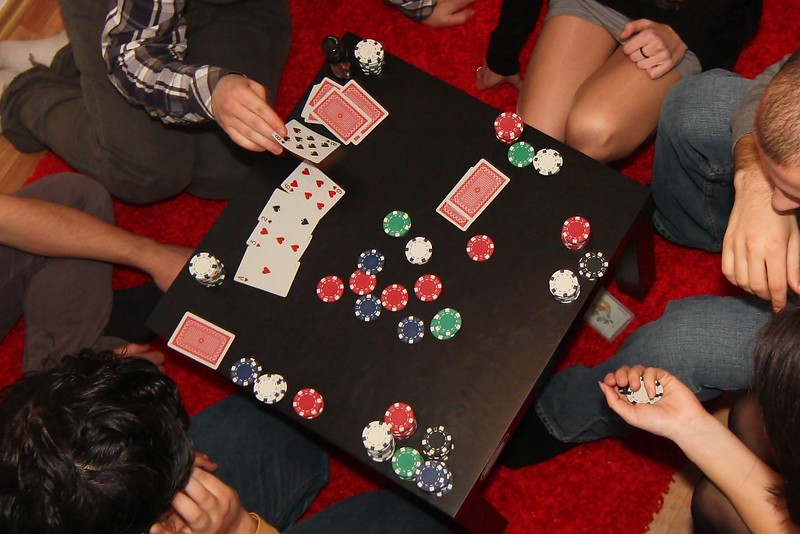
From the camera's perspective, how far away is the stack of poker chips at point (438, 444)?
1.63 meters

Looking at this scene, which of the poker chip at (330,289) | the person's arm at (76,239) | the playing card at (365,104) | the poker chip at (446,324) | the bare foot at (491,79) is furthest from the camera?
the bare foot at (491,79)

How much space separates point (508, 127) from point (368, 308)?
0.54 m

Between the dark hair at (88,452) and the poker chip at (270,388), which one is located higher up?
the dark hair at (88,452)

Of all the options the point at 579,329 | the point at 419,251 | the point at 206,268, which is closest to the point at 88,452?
the point at 206,268

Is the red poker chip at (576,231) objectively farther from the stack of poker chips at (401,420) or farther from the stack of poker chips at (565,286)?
the stack of poker chips at (401,420)

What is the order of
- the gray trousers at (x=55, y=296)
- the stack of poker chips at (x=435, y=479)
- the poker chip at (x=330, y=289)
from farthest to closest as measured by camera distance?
1. the gray trousers at (x=55, y=296)
2. the poker chip at (x=330, y=289)
3. the stack of poker chips at (x=435, y=479)

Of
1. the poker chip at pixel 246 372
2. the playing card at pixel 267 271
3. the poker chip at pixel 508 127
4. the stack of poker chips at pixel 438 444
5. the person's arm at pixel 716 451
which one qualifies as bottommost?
the poker chip at pixel 246 372

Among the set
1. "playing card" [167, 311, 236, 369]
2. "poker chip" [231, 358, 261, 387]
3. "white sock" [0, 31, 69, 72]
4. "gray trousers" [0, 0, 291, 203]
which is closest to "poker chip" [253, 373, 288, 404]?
"poker chip" [231, 358, 261, 387]

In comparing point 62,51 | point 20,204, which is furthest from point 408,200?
point 62,51

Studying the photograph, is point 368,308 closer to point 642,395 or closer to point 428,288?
point 428,288

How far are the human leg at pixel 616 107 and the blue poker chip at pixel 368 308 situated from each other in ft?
2.43

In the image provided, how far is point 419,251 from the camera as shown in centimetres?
178

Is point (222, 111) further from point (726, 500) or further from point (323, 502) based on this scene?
point (726, 500)

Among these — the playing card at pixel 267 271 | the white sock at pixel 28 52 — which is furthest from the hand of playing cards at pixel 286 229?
the white sock at pixel 28 52
